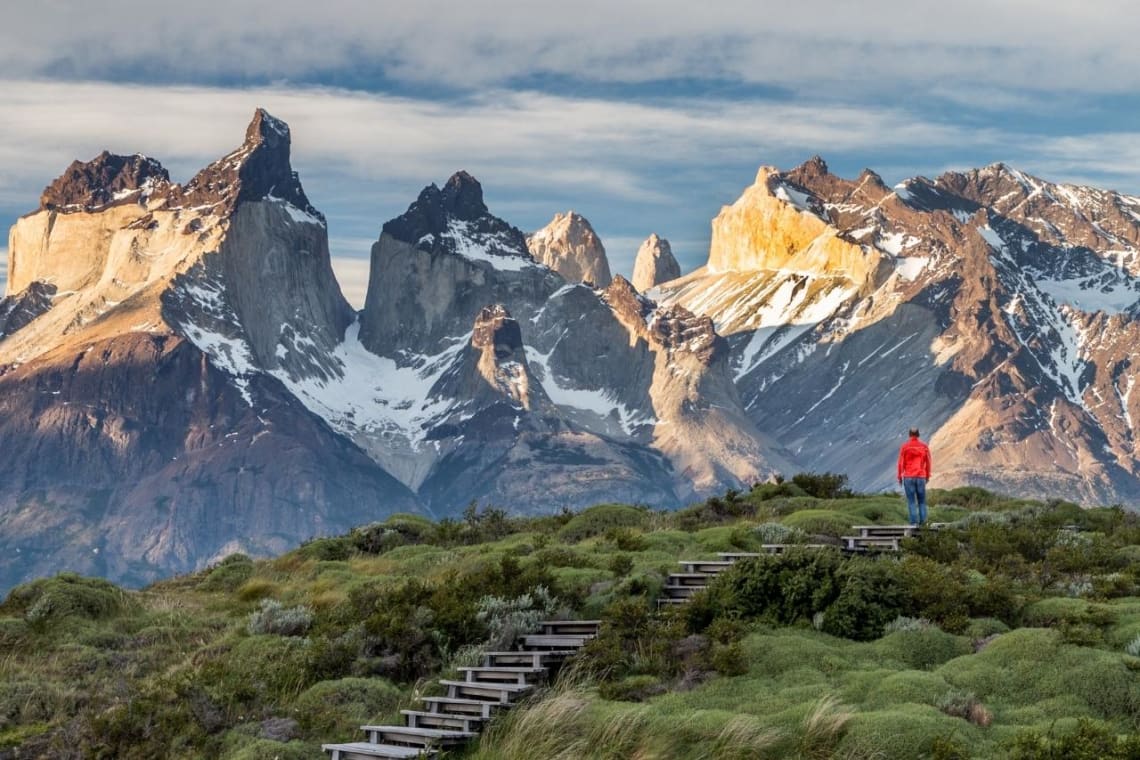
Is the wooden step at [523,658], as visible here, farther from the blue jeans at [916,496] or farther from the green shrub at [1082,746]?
the blue jeans at [916,496]

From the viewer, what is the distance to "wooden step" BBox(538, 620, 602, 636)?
90.0ft

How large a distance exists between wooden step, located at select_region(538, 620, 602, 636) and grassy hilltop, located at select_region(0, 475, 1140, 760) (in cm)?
32

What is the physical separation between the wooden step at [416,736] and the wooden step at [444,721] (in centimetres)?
21

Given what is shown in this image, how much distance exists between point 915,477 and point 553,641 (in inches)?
514

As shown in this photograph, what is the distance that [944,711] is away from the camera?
21656mm

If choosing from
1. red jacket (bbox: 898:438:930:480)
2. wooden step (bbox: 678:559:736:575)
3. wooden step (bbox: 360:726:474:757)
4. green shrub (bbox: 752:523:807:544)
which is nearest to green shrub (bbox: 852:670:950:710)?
wooden step (bbox: 360:726:474:757)

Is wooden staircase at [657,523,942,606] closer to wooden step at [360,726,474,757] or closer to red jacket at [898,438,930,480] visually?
red jacket at [898,438,930,480]

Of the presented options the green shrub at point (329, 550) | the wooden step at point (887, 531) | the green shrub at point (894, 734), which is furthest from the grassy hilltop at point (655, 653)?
the green shrub at point (329, 550)

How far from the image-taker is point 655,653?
25641 mm

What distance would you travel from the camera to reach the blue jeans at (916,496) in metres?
36.0

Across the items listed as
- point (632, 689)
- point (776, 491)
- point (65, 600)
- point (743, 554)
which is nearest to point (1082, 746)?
point (632, 689)

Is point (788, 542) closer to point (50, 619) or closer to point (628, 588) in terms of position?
point (628, 588)

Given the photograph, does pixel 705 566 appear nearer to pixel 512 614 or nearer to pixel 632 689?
pixel 512 614

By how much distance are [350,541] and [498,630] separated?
54.8 ft
